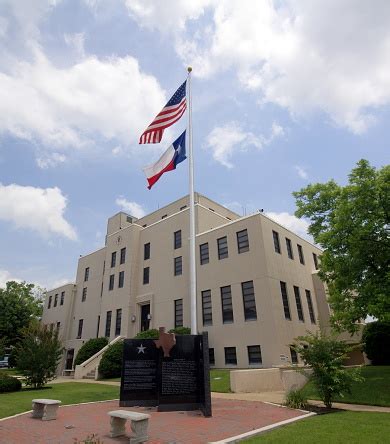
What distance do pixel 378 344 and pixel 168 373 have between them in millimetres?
16571

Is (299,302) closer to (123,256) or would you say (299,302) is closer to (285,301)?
(285,301)

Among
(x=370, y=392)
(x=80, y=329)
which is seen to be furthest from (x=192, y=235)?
(x=80, y=329)

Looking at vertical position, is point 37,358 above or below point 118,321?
below

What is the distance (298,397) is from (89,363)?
19.8 m

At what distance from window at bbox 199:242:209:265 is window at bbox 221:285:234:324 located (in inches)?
109

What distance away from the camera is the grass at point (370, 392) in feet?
40.3

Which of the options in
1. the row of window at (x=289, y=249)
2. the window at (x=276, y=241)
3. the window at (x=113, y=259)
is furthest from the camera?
the window at (x=113, y=259)

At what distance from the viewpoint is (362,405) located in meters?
12.0

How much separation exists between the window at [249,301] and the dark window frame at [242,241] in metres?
2.38

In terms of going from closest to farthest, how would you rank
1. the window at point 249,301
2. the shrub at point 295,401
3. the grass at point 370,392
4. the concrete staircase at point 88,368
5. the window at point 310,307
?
1. the shrub at point 295,401
2. the grass at point 370,392
3. the window at point 249,301
4. the concrete staircase at point 88,368
5. the window at point 310,307

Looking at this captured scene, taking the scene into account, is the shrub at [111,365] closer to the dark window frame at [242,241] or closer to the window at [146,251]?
the window at [146,251]

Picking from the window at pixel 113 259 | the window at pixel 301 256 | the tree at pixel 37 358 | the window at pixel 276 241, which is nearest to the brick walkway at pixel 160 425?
the tree at pixel 37 358

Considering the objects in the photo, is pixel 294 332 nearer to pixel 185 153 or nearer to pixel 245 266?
pixel 245 266

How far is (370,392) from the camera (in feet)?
43.1
